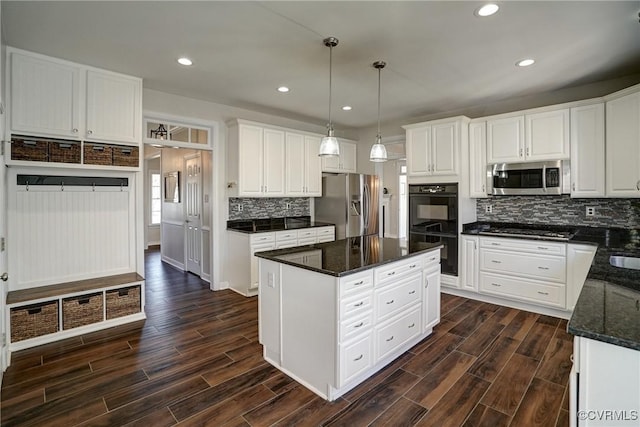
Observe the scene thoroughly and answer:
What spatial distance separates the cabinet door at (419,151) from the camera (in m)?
4.46

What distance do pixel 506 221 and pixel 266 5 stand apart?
3.97m

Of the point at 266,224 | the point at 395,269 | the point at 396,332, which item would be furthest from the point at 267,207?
the point at 396,332

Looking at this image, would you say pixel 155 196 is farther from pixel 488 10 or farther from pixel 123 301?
pixel 488 10

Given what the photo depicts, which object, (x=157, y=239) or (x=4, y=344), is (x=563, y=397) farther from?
(x=157, y=239)

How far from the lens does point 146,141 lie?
155 inches

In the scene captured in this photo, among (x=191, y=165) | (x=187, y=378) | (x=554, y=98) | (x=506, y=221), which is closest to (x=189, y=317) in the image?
(x=187, y=378)

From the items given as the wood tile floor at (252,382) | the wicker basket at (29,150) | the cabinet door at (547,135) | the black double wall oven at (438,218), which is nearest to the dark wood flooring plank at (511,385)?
the wood tile floor at (252,382)

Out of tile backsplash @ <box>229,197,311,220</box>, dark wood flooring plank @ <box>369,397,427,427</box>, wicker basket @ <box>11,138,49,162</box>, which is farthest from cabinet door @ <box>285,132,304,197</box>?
dark wood flooring plank @ <box>369,397,427,427</box>

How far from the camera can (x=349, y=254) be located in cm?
257

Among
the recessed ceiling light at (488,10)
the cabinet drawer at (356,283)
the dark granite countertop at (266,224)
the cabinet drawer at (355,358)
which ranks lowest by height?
the cabinet drawer at (355,358)

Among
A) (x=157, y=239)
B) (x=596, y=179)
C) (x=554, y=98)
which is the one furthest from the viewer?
(x=157, y=239)

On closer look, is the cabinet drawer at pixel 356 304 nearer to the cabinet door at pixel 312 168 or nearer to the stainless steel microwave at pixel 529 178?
the stainless steel microwave at pixel 529 178

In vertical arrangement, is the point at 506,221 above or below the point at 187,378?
above

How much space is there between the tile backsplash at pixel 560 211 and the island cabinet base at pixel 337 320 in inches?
87.4
